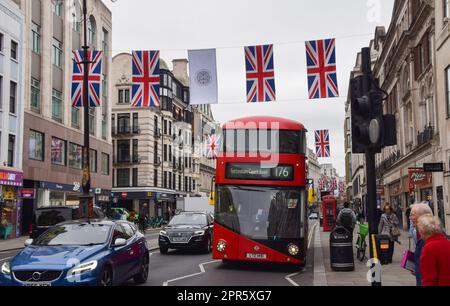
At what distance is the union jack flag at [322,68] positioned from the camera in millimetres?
18797

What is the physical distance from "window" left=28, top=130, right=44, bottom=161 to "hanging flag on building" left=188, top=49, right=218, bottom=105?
20.0 meters

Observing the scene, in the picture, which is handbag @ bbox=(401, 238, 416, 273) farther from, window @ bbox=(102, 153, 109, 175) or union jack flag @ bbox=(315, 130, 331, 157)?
window @ bbox=(102, 153, 109, 175)

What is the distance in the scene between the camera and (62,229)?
11.3 metres

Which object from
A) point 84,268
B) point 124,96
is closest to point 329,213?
point 84,268

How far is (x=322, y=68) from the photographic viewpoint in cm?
1888

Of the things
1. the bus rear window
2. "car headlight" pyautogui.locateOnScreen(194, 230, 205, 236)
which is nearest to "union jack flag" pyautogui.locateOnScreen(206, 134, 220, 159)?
"car headlight" pyautogui.locateOnScreen(194, 230, 205, 236)

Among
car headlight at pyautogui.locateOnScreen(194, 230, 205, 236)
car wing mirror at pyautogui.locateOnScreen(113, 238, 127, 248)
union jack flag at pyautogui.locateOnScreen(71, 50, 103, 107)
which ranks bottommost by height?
car headlight at pyautogui.locateOnScreen(194, 230, 205, 236)

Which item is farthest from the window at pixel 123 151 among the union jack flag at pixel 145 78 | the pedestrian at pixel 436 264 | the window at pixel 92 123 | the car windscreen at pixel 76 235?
the pedestrian at pixel 436 264

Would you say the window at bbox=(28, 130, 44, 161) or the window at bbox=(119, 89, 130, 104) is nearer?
the window at bbox=(28, 130, 44, 161)

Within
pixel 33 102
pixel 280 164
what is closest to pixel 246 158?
pixel 280 164

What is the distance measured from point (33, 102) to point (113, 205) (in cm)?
2735

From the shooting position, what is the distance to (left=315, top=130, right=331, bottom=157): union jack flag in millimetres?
38156

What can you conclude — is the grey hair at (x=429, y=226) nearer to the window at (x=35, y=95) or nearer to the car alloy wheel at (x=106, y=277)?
the car alloy wheel at (x=106, y=277)
